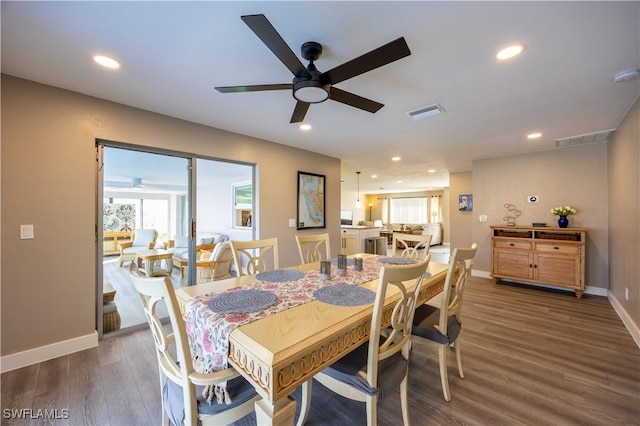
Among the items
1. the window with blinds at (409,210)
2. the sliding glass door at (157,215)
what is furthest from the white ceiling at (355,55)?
the window with blinds at (409,210)

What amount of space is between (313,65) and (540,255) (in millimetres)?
4686

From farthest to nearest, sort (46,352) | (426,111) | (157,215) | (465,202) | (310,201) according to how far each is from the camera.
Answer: (465,202)
(157,215)
(310,201)
(426,111)
(46,352)

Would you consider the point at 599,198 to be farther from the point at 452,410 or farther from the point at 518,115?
the point at 452,410

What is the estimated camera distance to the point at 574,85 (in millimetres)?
2197

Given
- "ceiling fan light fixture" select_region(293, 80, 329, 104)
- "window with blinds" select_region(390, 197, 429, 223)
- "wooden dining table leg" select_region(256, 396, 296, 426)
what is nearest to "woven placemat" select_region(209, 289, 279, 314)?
"wooden dining table leg" select_region(256, 396, 296, 426)

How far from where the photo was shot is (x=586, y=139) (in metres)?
3.77

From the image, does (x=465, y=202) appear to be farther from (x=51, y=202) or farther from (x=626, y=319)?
(x=51, y=202)

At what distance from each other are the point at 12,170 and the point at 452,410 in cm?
378

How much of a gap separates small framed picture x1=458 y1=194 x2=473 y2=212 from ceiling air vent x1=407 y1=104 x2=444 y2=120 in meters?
4.26

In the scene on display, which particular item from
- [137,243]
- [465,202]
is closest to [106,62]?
[137,243]

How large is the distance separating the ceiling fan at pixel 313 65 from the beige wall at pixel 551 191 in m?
4.20

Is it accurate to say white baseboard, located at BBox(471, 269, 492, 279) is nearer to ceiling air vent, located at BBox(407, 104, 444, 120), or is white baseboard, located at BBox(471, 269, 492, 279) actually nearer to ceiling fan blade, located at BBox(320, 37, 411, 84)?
ceiling air vent, located at BBox(407, 104, 444, 120)

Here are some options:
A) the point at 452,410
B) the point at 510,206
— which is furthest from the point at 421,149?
the point at 452,410

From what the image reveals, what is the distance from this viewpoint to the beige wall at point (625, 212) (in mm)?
2555
